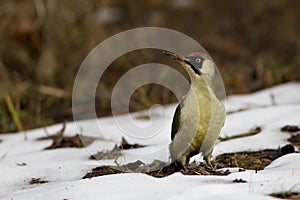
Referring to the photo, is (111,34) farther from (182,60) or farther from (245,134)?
(182,60)

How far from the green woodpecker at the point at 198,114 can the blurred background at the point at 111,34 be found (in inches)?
93.7

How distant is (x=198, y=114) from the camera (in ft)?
10.1

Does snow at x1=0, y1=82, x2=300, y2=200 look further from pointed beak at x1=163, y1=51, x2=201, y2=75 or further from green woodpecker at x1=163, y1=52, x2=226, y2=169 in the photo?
pointed beak at x1=163, y1=51, x2=201, y2=75

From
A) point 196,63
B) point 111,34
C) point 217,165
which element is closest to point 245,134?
point 217,165

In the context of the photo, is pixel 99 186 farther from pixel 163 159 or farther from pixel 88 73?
pixel 88 73

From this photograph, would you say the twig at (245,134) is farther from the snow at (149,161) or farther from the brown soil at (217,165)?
the brown soil at (217,165)

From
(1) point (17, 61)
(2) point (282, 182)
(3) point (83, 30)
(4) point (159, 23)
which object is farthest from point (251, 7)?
(2) point (282, 182)

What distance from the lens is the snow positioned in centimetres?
268

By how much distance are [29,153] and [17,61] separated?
3.93 m

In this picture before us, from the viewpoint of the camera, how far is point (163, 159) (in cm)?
371

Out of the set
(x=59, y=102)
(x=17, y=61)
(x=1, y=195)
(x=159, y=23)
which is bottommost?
(x=1, y=195)

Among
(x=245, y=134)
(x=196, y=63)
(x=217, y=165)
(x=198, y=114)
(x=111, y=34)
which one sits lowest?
(x=217, y=165)

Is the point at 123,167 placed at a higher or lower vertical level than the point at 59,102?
A: lower

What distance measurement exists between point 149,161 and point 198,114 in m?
0.74
